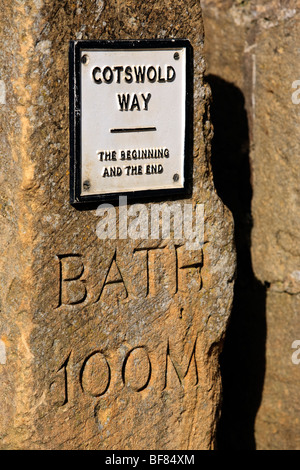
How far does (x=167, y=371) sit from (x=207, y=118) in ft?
2.88

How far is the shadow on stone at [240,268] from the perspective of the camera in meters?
3.29

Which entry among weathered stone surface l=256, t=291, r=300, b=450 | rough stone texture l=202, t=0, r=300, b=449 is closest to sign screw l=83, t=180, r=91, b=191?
rough stone texture l=202, t=0, r=300, b=449

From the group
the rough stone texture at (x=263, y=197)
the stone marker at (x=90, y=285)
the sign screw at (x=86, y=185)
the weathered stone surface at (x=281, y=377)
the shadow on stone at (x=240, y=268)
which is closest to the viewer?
the stone marker at (x=90, y=285)

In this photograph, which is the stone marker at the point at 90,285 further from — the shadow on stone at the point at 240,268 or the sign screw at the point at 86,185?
the shadow on stone at the point at 240,268

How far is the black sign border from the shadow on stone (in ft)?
2.47

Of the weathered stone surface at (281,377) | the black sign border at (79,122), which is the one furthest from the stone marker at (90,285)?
the weathered stone surface at (281,377)

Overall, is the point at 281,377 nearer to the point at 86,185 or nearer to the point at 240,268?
the point at 240,268

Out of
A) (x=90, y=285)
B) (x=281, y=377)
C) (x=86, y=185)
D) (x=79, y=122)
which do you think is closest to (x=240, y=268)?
(x=281, y=377)

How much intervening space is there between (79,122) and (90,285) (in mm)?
516

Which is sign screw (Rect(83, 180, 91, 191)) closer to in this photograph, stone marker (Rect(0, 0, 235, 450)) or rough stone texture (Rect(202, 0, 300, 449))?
stone marker (Rect(0, 0, 235, 450))

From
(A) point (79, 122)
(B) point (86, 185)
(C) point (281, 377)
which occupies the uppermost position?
(A) point (79, 122)

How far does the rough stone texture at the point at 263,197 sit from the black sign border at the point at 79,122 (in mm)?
636

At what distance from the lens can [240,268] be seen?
3.36 meters

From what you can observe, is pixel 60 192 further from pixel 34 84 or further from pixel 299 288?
pixel 299 288
